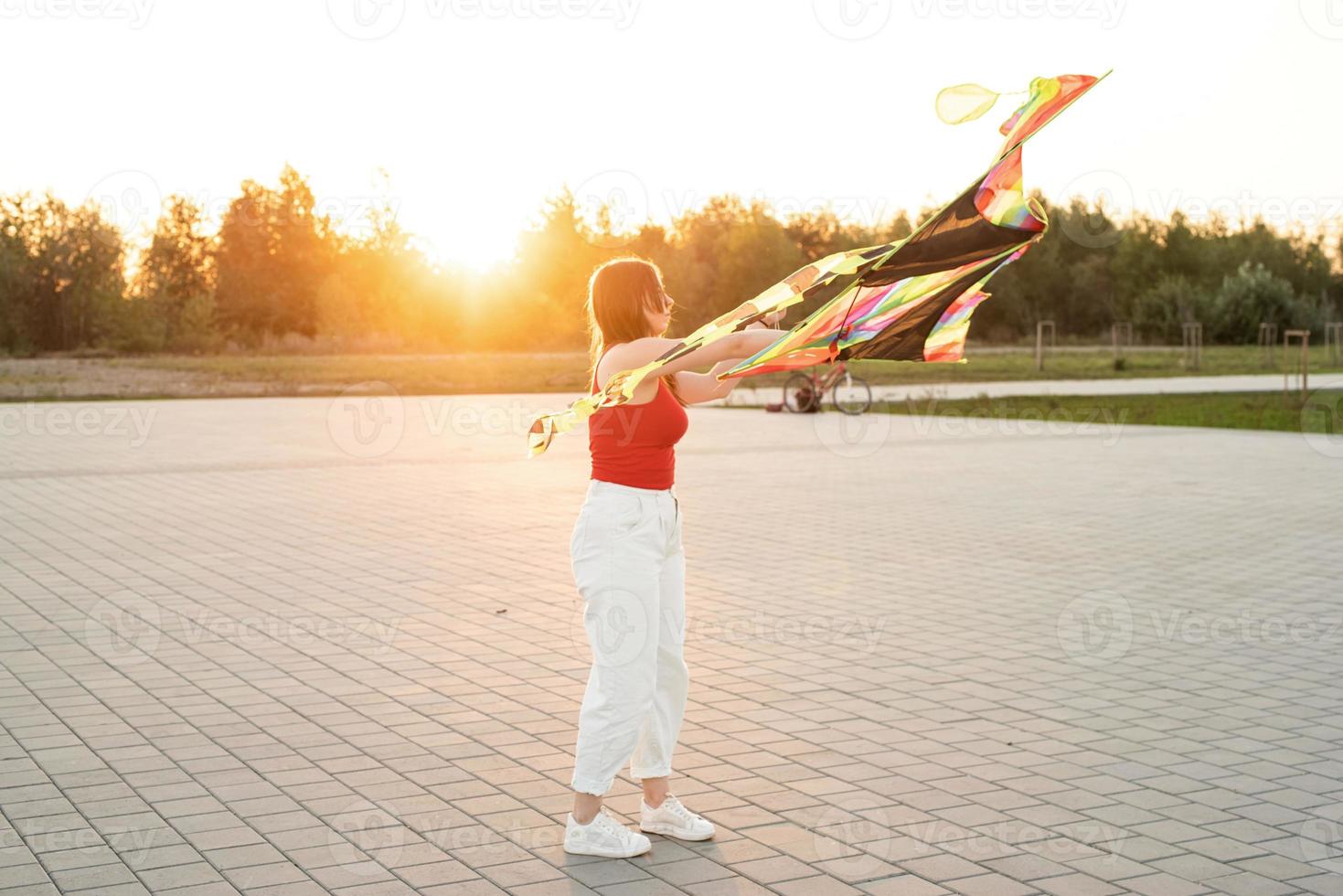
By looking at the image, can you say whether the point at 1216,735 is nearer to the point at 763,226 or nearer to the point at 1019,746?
the point at 1019,746

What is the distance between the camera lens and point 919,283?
168 inches

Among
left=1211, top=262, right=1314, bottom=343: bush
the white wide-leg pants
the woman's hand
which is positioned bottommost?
the white wide-leg pants

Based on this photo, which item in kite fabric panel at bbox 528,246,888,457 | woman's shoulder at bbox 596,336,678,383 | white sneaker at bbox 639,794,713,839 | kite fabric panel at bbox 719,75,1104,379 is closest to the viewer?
kite fabric panel at bbox 719,75,1104,379

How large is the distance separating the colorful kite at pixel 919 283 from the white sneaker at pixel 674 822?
4.11ft

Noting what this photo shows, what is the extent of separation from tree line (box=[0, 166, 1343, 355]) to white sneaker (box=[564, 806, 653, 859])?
1971 inches

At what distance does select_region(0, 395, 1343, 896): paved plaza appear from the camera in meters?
4.32

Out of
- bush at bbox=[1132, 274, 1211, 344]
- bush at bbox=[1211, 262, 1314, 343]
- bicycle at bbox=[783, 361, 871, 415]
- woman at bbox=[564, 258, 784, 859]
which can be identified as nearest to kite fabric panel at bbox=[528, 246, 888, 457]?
woman at bbox=[564, 258, 784, 859]

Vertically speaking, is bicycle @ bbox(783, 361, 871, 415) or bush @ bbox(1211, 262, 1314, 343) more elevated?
bush @ bbox(1211, 262, 1314, 343)

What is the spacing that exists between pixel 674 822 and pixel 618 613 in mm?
751

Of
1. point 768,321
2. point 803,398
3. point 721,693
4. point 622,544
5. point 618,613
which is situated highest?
point 768,321

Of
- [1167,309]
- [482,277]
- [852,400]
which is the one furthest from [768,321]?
[1167,309]

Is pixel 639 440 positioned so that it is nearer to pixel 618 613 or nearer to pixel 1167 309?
pixel 618 613

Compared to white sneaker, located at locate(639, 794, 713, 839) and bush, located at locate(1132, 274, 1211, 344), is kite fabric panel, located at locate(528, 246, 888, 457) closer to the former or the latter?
white sneaker, located at locate(639, 794, 713, 839)

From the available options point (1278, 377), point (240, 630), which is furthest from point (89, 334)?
point (240, 630)
